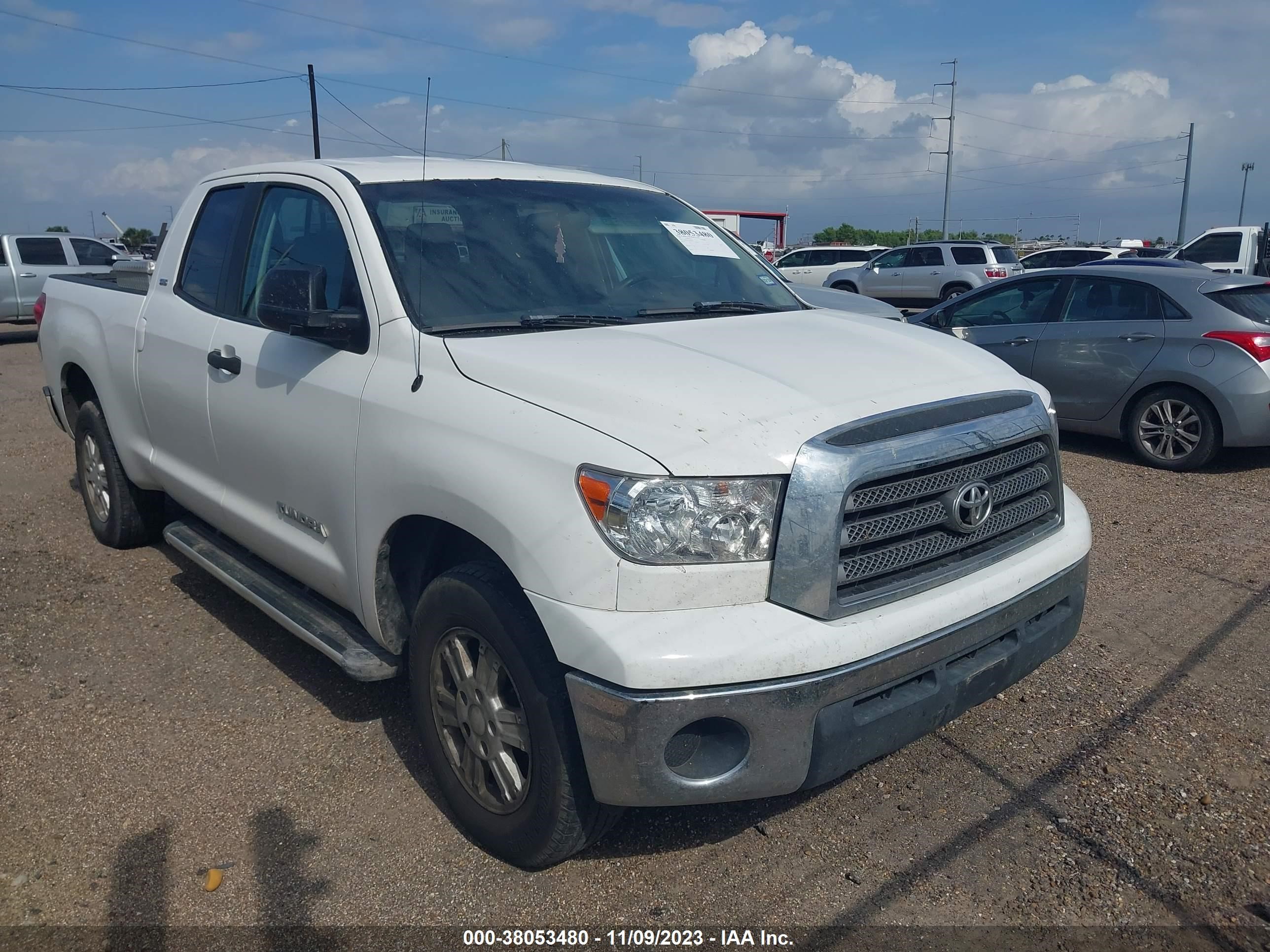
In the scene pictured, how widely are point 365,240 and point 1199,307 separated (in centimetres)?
671

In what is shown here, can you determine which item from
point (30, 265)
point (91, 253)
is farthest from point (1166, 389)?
point (91, 253)

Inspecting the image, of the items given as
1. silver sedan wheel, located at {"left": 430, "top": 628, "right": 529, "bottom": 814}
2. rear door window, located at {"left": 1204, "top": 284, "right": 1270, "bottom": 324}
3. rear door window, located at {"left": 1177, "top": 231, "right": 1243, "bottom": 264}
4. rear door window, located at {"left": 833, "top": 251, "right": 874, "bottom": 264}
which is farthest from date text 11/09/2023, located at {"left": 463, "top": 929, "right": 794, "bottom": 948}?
rear door window, located at {"left": 833, "top": 251, "right": 874, "bottom": 264}

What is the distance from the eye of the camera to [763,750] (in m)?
2.48

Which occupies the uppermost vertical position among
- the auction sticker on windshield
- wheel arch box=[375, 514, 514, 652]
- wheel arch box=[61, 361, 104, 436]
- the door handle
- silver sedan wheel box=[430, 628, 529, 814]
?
the auction sticker on windshield

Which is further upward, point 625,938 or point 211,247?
point 211,247

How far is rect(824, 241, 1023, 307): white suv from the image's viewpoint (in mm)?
23438

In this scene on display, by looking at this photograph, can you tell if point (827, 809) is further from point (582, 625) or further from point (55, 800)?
point (55, 800)

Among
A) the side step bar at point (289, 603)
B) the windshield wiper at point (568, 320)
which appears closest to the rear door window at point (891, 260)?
the side step bar at point (289, 603)

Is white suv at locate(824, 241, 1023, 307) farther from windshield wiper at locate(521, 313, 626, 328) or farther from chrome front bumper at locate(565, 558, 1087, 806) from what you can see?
chrome front bumper at locate(565, 558, 1087, 806)

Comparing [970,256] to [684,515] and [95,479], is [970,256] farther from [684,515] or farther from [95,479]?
[684,515]

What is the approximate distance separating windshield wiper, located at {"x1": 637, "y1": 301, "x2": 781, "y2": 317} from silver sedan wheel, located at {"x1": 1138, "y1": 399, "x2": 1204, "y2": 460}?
5.12m

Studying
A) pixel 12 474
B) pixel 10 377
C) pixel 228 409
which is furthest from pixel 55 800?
pixel 10 377

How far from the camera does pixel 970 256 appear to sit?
23641 millimetres

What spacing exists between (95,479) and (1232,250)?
21.1 m
